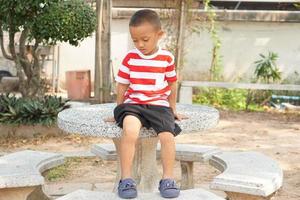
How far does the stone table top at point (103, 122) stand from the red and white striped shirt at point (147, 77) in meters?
0.20

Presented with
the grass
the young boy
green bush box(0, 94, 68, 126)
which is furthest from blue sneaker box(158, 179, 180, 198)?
green bush box(0, 94, 68, 126)

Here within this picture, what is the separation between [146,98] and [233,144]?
4.36 m

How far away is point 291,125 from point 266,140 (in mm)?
1453

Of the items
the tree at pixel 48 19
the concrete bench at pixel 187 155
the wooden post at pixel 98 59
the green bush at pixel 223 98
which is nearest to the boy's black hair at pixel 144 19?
the concrete bench at pixel 187 155

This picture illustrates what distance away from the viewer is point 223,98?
37.6 ft

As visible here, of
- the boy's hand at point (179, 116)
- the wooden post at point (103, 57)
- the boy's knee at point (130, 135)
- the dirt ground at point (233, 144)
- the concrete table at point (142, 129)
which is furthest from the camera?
the wooden post at point (103, 57)

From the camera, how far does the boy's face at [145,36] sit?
333 centimetres

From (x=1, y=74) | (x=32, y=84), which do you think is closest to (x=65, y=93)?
(x=1, y=74)

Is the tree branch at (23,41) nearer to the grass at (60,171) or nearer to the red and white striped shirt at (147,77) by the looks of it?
the grass at (60,171)

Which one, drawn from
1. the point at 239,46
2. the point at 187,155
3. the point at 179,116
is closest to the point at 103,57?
the point at 239,46

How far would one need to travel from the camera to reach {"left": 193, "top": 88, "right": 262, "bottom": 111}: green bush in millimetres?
11289

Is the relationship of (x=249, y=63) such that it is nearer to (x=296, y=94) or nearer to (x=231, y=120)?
(x=296, y=94)

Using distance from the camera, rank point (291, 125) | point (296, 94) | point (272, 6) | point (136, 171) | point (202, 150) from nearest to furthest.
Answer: point (136, 171) → point (202, 150) → point (291, 125) → point (296, 94) → point (272, 6)

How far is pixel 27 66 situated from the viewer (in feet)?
28.3
